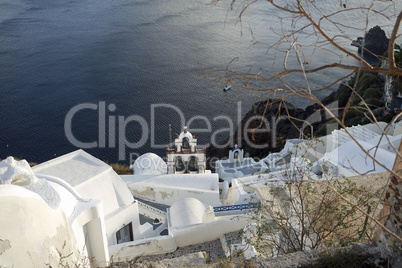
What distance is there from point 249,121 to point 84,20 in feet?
91.0

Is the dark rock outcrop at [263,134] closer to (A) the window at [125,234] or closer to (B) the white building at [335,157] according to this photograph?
(B) the white building at [335,157]

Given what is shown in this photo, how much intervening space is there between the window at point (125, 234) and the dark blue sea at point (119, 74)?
18.4 meters

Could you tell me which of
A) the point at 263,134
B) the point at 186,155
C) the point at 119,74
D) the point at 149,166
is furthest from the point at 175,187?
the point at 119,74

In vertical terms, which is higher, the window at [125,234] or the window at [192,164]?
the window at [192,164]

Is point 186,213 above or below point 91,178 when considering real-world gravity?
below

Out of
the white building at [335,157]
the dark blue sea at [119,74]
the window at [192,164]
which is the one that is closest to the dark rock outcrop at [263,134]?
the dark blue sea at [119,74]

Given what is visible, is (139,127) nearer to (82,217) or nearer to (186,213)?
(186,213)

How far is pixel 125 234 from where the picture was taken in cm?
984

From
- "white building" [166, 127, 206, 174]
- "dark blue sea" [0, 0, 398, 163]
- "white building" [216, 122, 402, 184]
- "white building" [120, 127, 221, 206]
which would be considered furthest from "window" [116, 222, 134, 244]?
"dark blue sea" [0, 0, 398, 163]

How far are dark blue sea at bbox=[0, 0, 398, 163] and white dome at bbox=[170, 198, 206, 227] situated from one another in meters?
19.0

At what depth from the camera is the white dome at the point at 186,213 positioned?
359 inches

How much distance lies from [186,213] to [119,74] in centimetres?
3168

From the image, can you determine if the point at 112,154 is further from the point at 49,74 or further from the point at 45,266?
the point at 45,266

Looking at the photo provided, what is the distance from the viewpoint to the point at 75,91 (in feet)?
118
